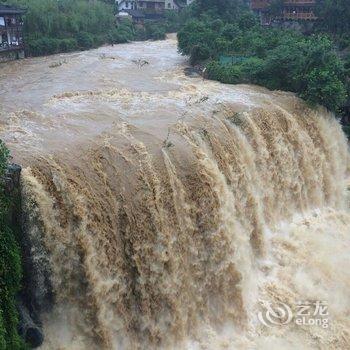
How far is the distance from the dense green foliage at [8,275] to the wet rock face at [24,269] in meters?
0.17

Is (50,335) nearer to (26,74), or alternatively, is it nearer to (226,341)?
(226,341)

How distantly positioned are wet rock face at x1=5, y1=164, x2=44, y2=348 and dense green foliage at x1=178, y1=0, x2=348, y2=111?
12.0m

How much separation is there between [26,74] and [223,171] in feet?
40.7

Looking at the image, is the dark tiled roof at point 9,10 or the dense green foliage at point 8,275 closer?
the dense green foliage at point 8,275

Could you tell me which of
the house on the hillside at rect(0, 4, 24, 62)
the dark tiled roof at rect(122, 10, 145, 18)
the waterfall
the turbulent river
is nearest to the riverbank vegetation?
the house on the hillside at rect(0, 4, 24, 62)

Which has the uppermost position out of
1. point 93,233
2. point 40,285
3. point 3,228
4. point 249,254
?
point 3,228

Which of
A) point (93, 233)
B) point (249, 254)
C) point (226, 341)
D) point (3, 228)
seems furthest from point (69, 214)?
point (249, 254)

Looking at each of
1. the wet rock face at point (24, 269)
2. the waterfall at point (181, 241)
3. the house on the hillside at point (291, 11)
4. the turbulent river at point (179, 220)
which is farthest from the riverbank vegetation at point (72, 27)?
the wet rock face at point (24, 269)

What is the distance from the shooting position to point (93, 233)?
29.2ft

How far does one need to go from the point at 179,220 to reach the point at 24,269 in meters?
3.41

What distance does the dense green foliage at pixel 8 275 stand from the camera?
24.8ft

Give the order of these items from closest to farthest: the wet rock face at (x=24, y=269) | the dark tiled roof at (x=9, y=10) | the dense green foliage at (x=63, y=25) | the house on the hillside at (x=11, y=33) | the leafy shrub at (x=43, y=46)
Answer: the wet rock face at (x=24, y=269) → the dark tiled roof at (x=9, y=10) → the house on the hillside at (x=11, y=33) → the leafy shrub at (x=43, y=46) → the dense green foliage at (x=63, y=25)

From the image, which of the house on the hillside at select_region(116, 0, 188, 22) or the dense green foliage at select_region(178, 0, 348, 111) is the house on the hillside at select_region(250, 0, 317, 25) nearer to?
the dense green foliage at select_region(178, 0, 348, 111)

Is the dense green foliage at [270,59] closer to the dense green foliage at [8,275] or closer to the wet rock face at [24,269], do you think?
the wet rock face at [24,269]
